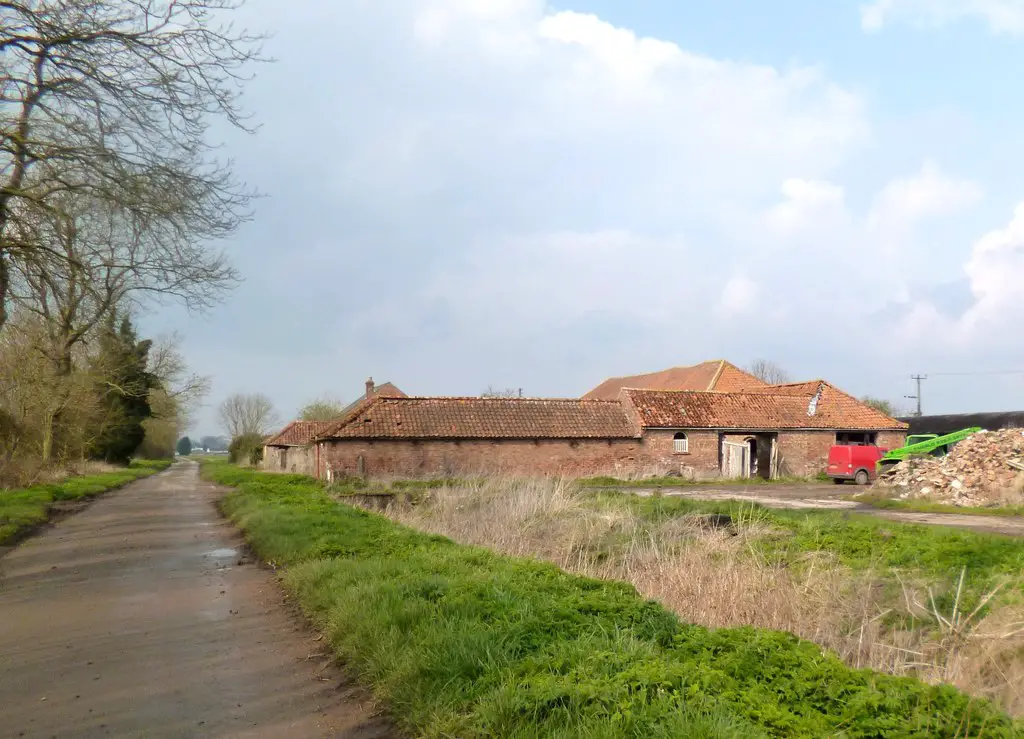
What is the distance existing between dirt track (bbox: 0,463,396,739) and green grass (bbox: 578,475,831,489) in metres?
24.1

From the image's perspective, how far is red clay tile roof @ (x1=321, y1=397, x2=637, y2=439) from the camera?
37.5 metres

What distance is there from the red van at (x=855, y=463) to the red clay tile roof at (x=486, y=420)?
928 centimetres

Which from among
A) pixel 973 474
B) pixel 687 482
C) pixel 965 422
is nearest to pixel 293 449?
pixel 687 482

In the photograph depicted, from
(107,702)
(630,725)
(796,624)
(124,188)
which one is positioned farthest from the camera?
(124,188)

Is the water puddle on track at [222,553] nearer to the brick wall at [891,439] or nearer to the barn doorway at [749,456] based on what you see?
the barn doorway at [749,456]

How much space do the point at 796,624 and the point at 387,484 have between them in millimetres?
27747

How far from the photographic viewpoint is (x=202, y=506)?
28.8 meters

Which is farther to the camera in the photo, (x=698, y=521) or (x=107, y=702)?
(x=698, y=521)

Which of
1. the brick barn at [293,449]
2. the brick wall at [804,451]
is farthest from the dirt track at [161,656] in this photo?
the brick wall at [804,451]

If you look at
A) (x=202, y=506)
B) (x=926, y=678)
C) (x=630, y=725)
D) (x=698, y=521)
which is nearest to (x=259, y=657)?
(x=630, y=725)

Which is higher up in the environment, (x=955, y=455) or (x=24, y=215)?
(x=24, y=215)

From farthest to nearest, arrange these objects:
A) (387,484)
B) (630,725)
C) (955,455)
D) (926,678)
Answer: (387,484) → (955,455) → (926,678) → (630,725)

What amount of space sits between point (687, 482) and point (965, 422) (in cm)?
2808

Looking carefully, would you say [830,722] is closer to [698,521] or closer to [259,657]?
[259,657]
